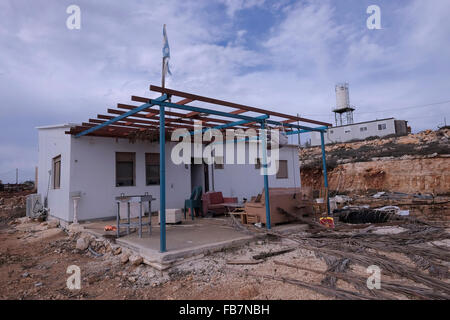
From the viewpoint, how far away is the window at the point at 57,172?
9.67 m

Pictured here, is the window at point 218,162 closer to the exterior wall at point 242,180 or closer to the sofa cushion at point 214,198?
the exterior wall at point 242,180

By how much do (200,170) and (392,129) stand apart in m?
28.1

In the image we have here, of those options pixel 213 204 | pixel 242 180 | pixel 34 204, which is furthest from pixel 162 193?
pixel 34 204

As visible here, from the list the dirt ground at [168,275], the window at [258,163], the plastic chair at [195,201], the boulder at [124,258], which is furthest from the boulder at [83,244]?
the window at [258,163]

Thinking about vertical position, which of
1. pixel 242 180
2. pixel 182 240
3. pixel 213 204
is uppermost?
pixel 242 180

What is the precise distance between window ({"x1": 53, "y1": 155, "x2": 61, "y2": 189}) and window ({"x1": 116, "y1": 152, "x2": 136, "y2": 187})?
83.5 inches

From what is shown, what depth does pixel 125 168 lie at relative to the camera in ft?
31.5

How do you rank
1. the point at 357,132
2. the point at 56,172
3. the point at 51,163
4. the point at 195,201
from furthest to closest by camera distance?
the point at 357,132 < the point at 51,163 < the point at 56,172 < the point at 195,201

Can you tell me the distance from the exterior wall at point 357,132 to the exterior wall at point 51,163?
3028 centimetres

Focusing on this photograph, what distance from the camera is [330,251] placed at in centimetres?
490

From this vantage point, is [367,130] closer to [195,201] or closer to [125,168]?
[195,201]

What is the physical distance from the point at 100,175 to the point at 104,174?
13cm
